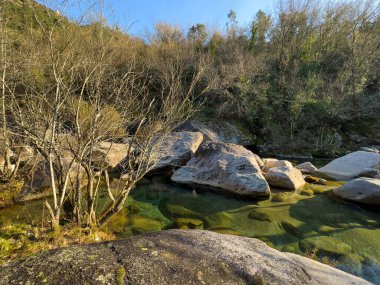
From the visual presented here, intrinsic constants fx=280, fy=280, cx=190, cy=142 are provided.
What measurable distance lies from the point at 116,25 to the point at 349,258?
5.34 metres

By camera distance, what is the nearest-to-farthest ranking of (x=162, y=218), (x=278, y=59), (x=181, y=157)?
(x=162, y=218)
(x=181, y=157)
(x=278, y=59)

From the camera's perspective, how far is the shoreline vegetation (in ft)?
13.6

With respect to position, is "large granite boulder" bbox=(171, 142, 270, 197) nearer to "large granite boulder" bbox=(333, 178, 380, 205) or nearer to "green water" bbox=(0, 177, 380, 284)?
"green water" bbox=(0, 177, 380, 284)

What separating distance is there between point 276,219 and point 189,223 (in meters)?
1.84

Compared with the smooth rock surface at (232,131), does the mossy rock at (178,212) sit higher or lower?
lower

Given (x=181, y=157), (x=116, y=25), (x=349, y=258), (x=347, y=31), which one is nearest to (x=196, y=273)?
(x=349, y=258)

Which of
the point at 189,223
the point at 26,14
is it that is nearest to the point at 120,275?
the point at 189,223

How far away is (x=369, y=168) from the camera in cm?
915

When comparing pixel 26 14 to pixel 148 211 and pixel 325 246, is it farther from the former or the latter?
pixel 325 246

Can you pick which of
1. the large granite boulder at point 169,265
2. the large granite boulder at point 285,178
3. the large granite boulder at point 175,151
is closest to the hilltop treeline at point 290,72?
the large granite boulder at point 175,151

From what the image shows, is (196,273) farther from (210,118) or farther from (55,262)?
(210,118)

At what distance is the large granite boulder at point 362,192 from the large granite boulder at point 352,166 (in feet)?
8.01

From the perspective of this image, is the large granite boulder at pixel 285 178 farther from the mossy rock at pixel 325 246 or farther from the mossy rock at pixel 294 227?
the mossy rock at pixel 325 246

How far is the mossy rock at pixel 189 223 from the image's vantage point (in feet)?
17.8
